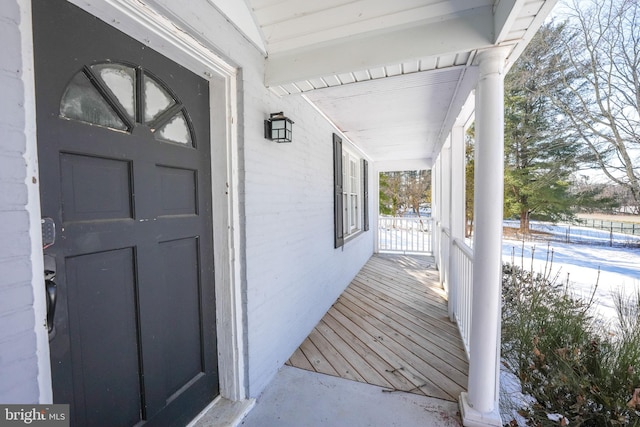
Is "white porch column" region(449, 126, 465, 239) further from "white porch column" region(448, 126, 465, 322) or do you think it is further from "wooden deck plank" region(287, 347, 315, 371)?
"wooden deck plank" region(287, 347, 315, 371)

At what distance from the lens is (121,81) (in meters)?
1.11

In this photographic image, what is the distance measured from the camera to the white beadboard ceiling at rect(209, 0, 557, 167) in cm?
137

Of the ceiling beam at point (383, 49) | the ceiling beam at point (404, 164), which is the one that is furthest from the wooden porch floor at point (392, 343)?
the ceiling beam at point (404, 164)

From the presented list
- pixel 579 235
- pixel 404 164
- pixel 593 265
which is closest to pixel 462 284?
pixel 404 164

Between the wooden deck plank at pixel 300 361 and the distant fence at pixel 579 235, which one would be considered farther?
the distant fence at pixel 579 235

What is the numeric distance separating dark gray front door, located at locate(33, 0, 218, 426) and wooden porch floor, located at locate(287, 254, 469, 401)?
112 centimetres

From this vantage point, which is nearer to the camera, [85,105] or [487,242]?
[85,105]

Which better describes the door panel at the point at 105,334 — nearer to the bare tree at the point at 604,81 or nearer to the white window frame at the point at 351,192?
the white window frame at the point at 351,192

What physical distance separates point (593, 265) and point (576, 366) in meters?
5.66

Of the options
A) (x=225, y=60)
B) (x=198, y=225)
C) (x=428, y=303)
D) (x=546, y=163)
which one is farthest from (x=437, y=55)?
(x=546, y=163)

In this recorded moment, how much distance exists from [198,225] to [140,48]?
886 mm

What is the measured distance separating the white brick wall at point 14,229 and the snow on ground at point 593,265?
300cm

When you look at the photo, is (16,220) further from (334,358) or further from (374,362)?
(374,362)

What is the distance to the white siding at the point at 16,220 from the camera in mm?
719
